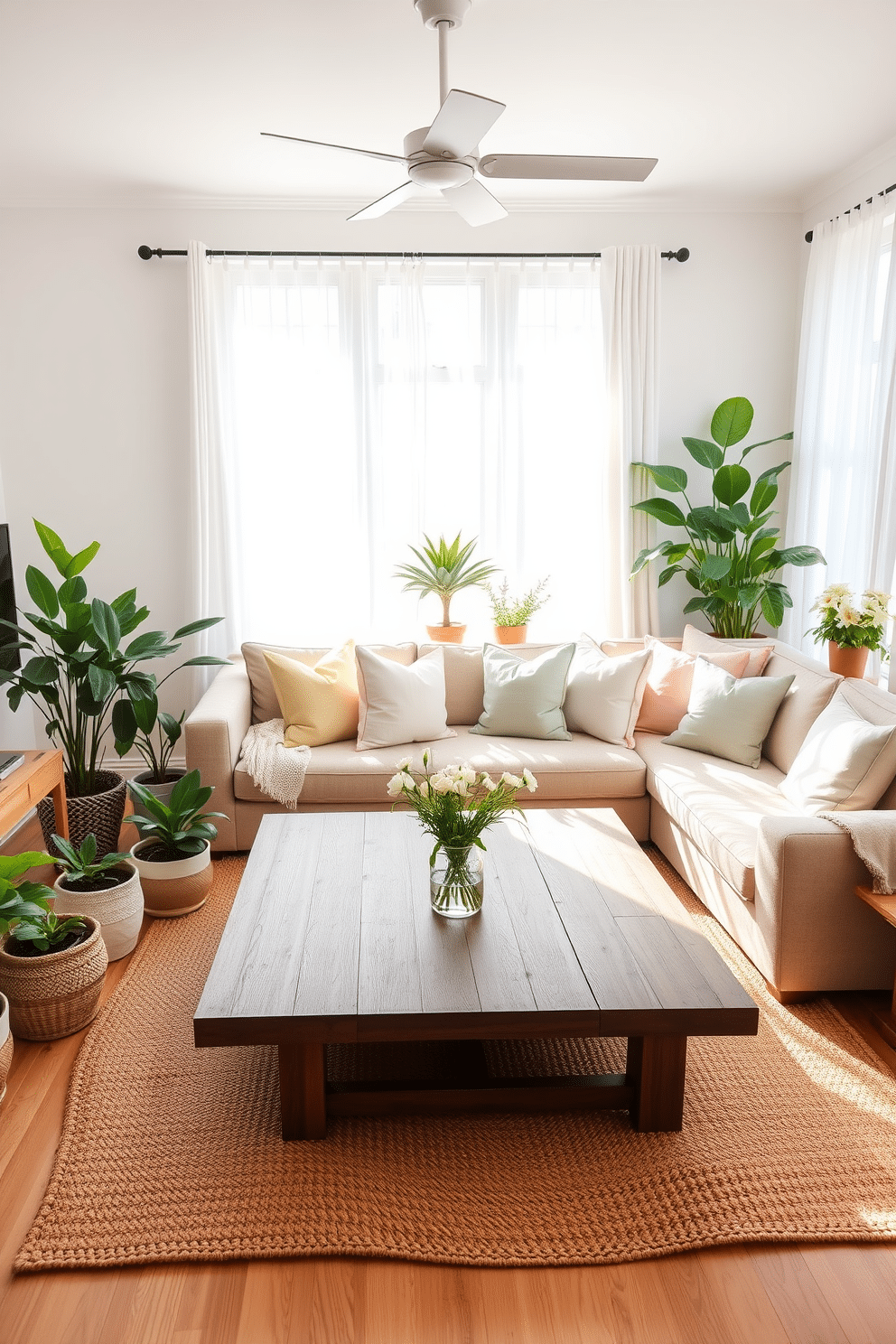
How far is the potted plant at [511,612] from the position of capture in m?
4.57

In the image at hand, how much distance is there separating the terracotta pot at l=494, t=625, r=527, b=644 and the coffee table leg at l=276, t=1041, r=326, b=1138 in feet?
8.87

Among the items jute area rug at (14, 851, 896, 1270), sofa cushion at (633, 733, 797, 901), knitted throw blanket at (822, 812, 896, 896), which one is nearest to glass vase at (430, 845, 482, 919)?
jute area rug at (14, 851, 896, 1270)

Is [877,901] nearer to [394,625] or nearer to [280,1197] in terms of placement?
[280,1197]

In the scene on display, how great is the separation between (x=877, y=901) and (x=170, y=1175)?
189 cm

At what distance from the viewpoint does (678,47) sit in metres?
2.91

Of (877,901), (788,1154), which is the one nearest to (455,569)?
(877,901)

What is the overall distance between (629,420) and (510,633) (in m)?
1.23

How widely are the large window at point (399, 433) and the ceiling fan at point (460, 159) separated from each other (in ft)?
5.52

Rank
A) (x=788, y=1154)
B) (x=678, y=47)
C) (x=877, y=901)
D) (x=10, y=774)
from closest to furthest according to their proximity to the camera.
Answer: (x=788, y=1154) → (x=877, y=901) → (x=678, y=47) → (x=10, y=774)

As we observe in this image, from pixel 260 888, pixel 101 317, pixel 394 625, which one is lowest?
pixel 260 888

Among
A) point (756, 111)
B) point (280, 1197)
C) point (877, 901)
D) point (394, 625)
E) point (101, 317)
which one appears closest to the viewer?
point (280, 1197)

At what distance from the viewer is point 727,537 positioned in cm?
438

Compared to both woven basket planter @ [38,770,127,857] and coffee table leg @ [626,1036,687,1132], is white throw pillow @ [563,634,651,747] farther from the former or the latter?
woven basket planter @ [38,770,127,857]

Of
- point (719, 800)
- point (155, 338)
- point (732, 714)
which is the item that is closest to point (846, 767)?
point (719, 800)
